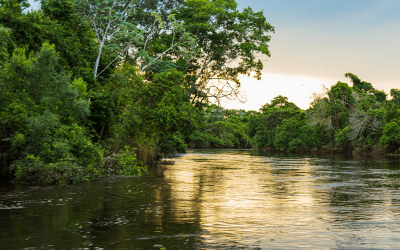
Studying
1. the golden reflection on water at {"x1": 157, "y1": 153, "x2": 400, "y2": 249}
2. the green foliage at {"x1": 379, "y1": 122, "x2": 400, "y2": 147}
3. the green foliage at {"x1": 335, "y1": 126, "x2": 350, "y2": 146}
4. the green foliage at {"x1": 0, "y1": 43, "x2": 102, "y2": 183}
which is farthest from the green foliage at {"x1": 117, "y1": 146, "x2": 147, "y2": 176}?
the green foliage at {"x1": 335, "y1": 126, "x2": 350, "y2": 146}

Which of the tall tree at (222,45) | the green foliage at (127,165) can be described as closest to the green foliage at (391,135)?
the tall tree at (222,45)

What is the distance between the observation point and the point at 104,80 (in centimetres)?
2836

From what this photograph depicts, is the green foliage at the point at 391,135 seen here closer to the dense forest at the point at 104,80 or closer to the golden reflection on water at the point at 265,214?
the dense forest at the point at 104,80

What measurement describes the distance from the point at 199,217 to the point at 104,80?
19659mm

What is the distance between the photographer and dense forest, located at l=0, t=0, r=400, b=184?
18.2 m

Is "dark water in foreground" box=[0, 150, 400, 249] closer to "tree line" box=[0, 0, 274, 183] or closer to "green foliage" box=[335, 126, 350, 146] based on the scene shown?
"tree line" box=[0, 0, 274, 183]

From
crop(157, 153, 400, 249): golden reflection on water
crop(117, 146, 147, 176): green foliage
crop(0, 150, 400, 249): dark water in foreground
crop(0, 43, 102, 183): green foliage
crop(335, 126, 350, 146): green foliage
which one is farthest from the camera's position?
crop(335, 126, 350, 146): green foliage

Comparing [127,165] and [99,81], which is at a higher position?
[99,81]

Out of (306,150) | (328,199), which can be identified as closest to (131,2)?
(328,199)

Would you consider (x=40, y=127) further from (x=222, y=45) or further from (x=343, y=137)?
(x=343, y=137)

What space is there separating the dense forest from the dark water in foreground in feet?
7.27

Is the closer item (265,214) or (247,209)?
(265,214)

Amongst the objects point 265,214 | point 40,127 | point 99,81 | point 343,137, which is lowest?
point 265,214

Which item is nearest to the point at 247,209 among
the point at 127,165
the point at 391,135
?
the point at 127,165
